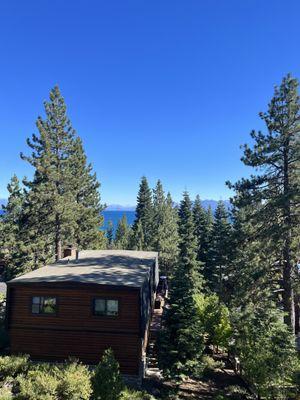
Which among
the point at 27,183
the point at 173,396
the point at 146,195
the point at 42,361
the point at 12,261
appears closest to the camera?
the point at 173,396

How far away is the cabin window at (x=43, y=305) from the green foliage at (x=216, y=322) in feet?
34.9

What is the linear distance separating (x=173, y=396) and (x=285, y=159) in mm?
14834

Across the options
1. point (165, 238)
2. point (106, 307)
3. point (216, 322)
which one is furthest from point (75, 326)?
point (165, 238)

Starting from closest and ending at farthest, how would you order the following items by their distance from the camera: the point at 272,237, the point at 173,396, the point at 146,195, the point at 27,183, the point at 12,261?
the point at 173,396
the point at 272,237
the point at 27,183
the point at 12,261
the point at 146,195

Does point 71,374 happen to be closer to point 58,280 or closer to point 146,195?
point 58,280

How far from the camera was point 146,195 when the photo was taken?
74.2m

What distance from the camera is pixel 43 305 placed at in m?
19.3

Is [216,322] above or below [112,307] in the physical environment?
below

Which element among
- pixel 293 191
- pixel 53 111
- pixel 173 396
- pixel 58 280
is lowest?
pixel 173 396

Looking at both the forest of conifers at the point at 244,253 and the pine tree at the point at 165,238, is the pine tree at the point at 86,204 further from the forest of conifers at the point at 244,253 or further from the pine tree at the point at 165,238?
the pine tree at the point at 165,238

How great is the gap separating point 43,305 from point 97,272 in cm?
359

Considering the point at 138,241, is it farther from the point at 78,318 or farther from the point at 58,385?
the point at 58,385

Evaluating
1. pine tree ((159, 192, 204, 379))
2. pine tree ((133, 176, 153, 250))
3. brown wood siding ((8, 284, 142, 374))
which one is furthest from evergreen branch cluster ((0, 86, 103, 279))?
pine tree ((133, 176, 153, 250))

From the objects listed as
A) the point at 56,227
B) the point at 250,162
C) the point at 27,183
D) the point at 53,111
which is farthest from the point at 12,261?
the point at 250,162
